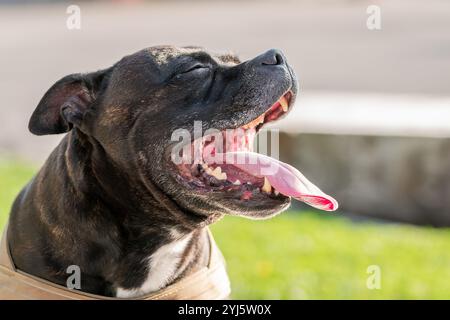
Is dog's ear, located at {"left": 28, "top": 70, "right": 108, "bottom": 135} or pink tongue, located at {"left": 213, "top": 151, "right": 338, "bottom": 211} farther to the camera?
dog's ear, located at {"left": 28, "top": 70, "right": 108, "bottom": 135}

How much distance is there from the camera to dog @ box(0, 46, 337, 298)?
13.1 feet

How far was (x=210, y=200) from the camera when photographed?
402 cm

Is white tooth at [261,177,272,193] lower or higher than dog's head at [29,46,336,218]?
lower

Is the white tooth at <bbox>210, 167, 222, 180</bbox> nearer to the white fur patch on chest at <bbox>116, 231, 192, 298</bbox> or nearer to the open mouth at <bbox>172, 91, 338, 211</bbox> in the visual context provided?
the open mouth at <bbox>172, 91, 338, 211</bbox>

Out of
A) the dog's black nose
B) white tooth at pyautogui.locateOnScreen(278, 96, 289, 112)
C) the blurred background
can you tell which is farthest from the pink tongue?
the blurred background

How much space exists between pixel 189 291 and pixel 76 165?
82cm

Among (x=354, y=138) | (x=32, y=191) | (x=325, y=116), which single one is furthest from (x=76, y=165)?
(x=325, y=116)

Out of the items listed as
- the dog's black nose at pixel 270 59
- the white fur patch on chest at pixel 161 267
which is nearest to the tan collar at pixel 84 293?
the white fur patch on chest at pixel 161 267

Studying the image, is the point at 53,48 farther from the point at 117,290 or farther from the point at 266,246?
the point at 117,290

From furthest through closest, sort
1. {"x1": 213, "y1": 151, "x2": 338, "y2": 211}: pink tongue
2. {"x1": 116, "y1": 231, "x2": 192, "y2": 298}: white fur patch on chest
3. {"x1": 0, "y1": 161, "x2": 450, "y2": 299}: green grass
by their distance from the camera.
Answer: {"x1": 0, "y1": 161, "x2": 450, "y2": 299}: green grass
{"x1": 116, "y1": 231, "x2": 192, "y2": 298}: white fur patch on chest
{"x1": 213, "y1": 151, "x2": 338, "y2": 211}: pink tongue

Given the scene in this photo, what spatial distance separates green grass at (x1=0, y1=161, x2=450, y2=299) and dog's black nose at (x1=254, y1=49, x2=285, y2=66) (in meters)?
2.25

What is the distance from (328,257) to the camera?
682 cm

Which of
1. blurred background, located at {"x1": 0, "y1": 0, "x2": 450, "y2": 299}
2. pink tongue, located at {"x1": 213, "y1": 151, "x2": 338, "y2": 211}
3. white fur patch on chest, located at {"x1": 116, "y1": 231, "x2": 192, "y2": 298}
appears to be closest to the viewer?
pink tongue, located at {"x1": 213, "y1": 151, "x2": 338, "y2": 211}

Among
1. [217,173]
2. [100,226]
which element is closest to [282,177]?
[217,173]
